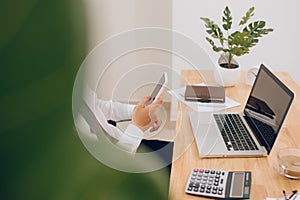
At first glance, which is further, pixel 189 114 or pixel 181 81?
pixel 181 81

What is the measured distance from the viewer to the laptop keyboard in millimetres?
1564

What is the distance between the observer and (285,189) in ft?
4.33

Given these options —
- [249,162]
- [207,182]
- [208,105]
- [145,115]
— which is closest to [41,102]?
[207,182]

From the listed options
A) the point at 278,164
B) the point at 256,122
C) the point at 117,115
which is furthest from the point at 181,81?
the point at 278,164

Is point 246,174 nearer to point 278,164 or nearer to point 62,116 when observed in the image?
point 278,164

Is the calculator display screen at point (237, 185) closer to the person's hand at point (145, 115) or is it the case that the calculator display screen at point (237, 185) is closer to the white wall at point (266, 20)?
the person's hand at point (145, 115)

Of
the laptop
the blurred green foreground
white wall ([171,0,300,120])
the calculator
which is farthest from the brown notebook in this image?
the blurred green foreground

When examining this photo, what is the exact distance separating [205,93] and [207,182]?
2.53ft

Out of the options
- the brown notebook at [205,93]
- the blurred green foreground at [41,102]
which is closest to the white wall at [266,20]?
the brown notebook at [205,93]

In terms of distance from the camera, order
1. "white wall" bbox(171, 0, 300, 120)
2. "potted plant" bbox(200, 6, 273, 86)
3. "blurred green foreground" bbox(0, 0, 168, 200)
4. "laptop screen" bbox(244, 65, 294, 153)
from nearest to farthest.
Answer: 1. "blurred green foreground" bbox(0, 0, 168, 200)
2. "laptop screen" bbox(244, 65, 294, 153)
3. "potted plant" bbox(200, 6, 273, 86)
4. "white wall" bbox(171, 0, 300, 120)

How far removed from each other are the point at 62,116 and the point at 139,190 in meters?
0.05

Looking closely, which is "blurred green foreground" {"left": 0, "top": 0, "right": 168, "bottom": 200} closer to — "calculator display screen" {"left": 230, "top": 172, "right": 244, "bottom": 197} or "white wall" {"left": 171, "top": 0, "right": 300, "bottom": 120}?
"calculator display screen" {"left": 230, "top": 172, "right": 244, "bottom": 197}

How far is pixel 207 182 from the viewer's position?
4.35ft

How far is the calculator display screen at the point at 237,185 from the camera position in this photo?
1.27 meters
